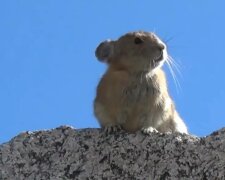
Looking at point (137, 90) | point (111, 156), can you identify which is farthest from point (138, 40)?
point (111, 156)

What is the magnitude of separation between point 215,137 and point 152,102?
2591 millimetres

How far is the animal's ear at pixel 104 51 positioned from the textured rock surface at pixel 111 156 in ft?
10.3

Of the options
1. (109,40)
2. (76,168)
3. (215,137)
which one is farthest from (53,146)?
(109,40)

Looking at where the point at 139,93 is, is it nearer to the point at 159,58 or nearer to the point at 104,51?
the point at 159,58

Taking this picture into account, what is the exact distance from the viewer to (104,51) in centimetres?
873

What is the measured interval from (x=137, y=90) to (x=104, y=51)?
4.23 feet

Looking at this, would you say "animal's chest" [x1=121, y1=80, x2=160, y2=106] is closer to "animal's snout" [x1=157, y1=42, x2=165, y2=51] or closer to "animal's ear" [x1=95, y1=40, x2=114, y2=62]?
"animal's snout" [x1=157, y1=42, x2=165, y2=51]

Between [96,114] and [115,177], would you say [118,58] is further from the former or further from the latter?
[115,177]

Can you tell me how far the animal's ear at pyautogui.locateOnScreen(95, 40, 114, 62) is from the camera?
8.68 m

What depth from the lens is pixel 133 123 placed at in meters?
7.46

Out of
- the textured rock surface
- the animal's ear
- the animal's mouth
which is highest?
the animal's ear

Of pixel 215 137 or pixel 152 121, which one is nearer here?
pixel 215 137

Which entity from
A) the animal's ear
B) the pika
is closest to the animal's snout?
the pika

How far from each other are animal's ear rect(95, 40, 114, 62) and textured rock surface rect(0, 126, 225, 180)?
3133mm
